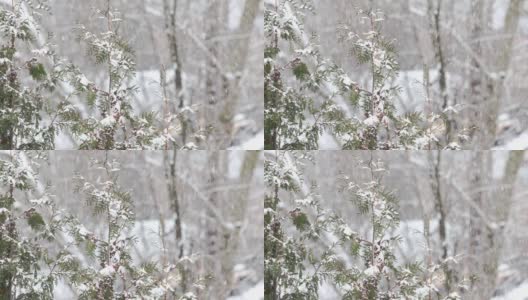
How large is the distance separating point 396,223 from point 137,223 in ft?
4.12

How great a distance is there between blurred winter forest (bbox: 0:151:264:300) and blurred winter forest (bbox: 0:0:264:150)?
0.11m

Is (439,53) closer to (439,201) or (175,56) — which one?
(439,201)

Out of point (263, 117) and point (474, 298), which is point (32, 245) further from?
point (474, 298)

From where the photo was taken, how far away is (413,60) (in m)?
3.34

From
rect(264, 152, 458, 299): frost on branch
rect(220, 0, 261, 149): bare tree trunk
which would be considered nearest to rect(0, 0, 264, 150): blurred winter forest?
rect(220, 0, 261, 149): bare tree trunk

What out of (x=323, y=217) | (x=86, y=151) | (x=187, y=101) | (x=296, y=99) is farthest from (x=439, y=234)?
(x=86, y=151)

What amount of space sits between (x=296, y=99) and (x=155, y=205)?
856 millimetres

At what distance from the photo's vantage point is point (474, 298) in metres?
3.36

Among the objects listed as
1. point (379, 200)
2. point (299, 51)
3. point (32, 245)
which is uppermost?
point (299, 51)

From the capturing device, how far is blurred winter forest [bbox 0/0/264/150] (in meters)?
3.35

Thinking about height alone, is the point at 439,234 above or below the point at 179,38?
below

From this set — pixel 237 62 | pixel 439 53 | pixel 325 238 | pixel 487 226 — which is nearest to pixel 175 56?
pixel 237 62

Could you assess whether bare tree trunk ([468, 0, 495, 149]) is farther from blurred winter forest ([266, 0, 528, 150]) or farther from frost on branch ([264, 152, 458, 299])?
frost on branch ([264, 152, 458, 299])

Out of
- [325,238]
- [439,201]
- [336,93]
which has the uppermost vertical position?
[336,93]
